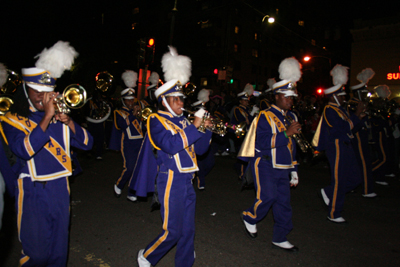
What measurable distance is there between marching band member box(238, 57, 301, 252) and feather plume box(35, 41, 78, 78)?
262 centimetres

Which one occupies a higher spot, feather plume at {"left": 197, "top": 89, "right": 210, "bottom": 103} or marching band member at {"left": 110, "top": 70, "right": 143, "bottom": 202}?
feather plume at {"left": 197, "top": 89, "right": 210, "bottom": 103}

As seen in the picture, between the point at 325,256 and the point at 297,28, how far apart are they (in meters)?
54.8

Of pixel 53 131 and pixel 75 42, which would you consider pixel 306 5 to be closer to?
pixel 75 42

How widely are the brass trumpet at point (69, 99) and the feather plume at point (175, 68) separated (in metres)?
0.97

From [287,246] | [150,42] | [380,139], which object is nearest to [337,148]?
[287,246]

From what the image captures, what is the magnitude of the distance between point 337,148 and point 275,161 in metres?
1.63

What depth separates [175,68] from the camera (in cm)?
332

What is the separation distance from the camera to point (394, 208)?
19.4 ft

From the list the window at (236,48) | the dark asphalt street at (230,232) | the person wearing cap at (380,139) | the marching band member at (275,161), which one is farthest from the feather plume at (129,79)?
the window at (236,48)

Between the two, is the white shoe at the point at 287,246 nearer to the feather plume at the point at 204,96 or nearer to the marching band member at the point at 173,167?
the marching band member at the point at 173,167

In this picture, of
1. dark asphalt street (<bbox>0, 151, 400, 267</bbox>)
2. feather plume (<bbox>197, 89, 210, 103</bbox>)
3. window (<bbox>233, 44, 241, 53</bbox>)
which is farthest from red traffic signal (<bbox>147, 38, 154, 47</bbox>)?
window (<bbox>233, 44, 241, 53</bbox>)

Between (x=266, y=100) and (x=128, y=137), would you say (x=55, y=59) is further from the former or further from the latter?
(x=266, y=100)

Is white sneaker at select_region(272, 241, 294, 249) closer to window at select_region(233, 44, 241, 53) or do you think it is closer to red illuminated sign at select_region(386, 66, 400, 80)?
red illuminated sign at select_region(386, 66, 400, 80)

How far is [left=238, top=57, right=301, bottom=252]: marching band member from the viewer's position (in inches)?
157
